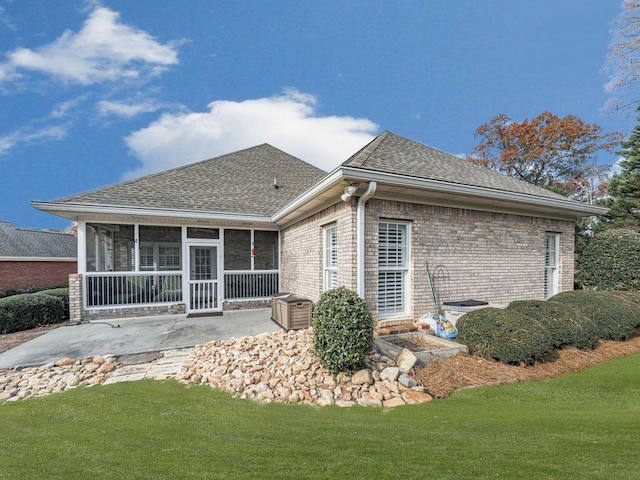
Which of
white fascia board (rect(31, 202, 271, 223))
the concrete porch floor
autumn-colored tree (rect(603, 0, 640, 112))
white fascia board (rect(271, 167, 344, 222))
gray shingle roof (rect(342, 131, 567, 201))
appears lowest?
the concrete porch floor

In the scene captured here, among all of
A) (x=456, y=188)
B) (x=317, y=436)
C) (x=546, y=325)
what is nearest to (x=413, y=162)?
(x=456, y=188)

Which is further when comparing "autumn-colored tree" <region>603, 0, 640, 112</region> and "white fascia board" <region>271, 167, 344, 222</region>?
"autumn-colored tree" <region>603, 0, 640, 112</region>

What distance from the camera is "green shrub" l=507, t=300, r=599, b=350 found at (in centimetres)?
525

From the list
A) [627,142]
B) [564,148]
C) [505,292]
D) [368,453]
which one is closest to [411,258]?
[505,292]

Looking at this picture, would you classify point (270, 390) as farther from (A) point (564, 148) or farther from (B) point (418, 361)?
(A) point (564, 148)

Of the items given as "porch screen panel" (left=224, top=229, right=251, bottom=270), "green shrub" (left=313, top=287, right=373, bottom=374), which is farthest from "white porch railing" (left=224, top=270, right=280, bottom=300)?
"green shrub" (left=313, top=287, right=373, bottom=374)

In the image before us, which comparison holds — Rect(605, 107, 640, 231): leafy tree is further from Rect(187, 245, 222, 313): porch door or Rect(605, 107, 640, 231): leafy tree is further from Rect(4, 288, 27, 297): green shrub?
Rect(4, 288, 27, 297): green shrub

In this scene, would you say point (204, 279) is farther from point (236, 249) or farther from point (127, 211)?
point (127, 211)

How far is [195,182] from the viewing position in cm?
1035

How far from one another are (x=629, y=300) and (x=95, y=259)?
14.4 m

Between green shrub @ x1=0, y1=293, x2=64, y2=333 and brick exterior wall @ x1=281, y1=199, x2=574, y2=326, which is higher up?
brick exterior wall @ x1=281, y1=199, x2=574, y2=326

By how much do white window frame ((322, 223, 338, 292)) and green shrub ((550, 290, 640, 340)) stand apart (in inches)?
209

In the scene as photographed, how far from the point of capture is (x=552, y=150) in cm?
1916

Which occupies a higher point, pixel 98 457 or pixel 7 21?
pixel 7 21
